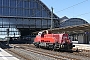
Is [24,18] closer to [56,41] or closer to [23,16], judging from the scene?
[23,16]

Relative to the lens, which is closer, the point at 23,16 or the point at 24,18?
the point at 24,18

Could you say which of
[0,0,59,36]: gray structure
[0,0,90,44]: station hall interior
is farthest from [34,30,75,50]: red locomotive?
[0,0,59,36]: gray structure

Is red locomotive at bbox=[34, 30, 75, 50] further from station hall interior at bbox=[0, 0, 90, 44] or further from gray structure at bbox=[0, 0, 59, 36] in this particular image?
gray structure at bbox=[0, 0, 59, 36]

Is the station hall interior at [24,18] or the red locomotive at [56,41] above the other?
the station hall interior at [24,18]

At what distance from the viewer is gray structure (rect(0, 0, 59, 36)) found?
95688 mm

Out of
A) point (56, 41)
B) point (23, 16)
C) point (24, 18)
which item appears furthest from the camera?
point (23, 16)

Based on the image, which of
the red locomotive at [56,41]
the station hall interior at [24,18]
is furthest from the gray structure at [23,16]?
the red locomotive at [56,41]

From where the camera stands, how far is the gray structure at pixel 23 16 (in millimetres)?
95688

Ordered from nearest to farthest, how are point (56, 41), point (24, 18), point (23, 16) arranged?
point (56, 41)
point (24, 18)
point (23, 16)

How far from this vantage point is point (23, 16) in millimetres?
100625

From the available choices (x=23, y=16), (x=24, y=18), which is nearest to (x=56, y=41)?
(x=24, y=18)

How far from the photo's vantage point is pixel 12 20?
314ft

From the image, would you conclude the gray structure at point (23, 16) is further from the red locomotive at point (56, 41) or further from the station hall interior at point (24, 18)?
the red locomotive at point (56, 41)

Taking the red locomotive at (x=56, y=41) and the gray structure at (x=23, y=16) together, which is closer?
the red locomotive at (x=56, y=41)
